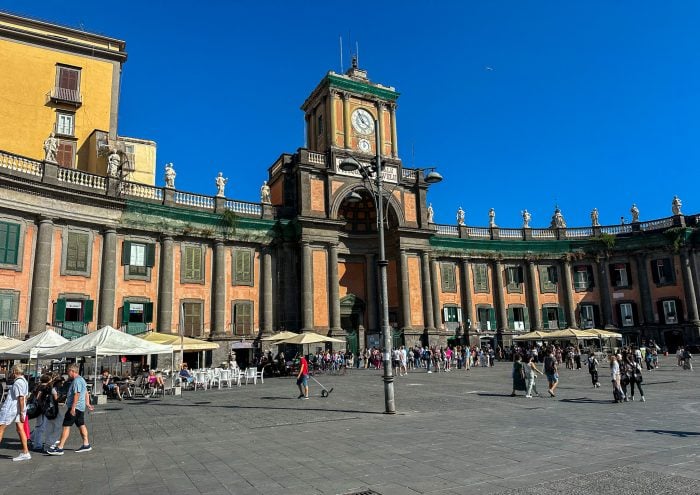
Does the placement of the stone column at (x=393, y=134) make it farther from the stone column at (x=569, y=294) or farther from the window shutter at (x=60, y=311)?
the window shutter at (x=60, y=311)

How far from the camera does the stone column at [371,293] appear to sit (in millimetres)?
39594

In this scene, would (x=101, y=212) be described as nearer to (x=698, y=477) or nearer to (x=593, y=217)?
(x=698, y=477)

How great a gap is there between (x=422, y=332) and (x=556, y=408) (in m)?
23.4

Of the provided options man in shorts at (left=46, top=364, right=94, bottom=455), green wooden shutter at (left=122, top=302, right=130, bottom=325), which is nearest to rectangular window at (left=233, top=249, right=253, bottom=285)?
green wooden shutter at (left=122, top=302, right=130, bottom=325)

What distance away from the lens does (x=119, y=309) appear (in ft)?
94.6

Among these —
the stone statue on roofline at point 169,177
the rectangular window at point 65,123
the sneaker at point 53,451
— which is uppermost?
the rectangular window at point 65,123

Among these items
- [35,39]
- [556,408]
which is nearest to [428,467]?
[556,408]

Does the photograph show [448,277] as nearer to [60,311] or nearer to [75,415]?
[60,311]

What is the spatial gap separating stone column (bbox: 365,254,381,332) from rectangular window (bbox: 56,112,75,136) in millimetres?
21976

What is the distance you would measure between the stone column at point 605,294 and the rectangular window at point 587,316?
96 cm

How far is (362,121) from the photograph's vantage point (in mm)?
40656

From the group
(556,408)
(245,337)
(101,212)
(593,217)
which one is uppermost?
(593,217)

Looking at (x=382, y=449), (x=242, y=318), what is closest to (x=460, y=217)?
(x=242, y=318)

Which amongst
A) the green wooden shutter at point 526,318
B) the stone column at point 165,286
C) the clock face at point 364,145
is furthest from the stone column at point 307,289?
the green wooden shutter at point 526,318
